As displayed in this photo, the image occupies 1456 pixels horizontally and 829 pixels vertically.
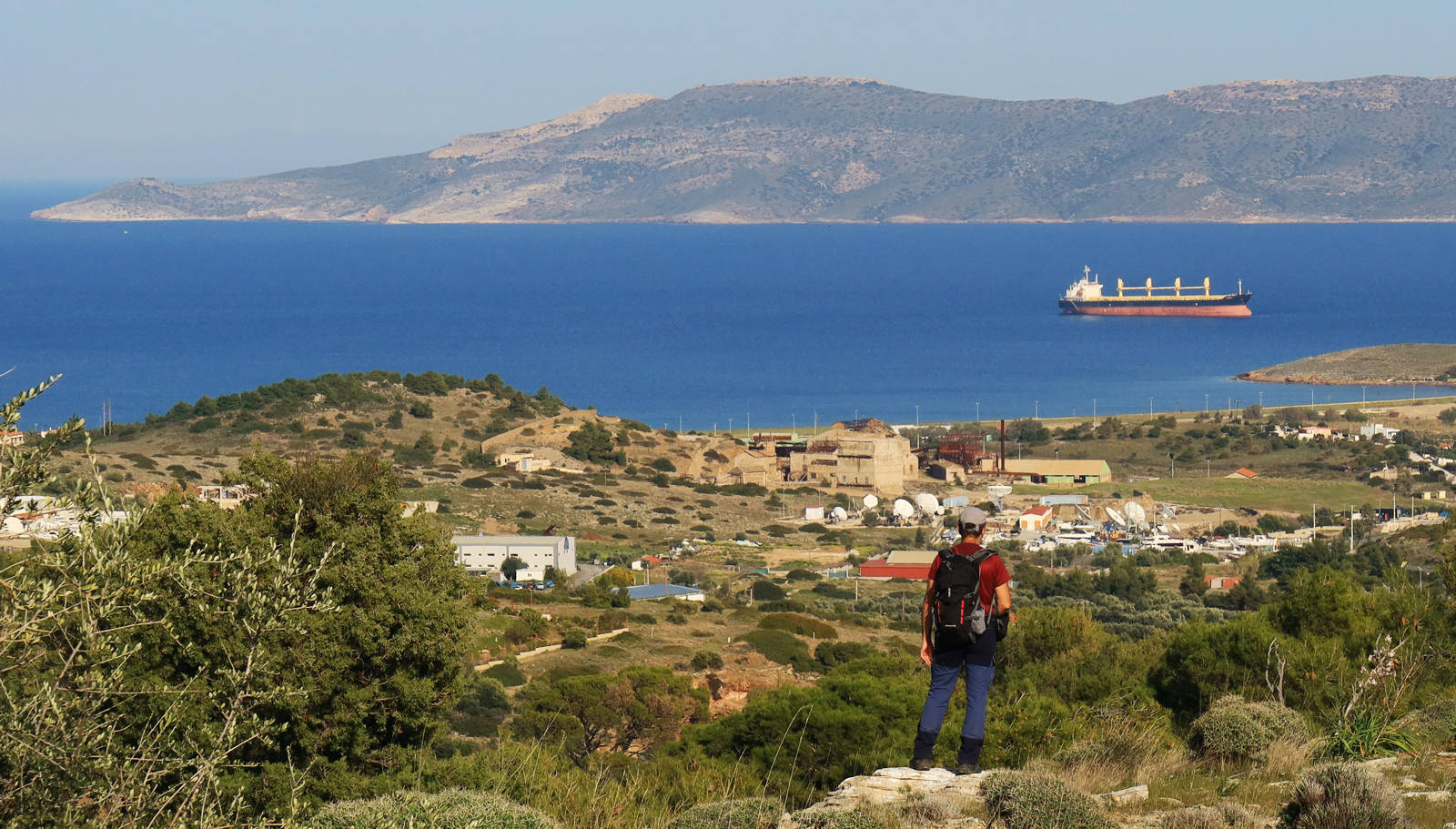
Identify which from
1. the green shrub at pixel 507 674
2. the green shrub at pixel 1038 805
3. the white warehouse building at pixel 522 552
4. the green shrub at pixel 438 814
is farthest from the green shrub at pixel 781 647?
the green shrub at pixel 438 814

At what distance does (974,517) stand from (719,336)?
4394 inches

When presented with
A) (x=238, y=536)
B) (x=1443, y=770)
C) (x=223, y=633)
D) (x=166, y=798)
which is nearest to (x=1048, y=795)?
(x=1443, y=770)

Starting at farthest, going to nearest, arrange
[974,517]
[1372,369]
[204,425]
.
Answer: [1372,369]
[204,425]
[974,517]

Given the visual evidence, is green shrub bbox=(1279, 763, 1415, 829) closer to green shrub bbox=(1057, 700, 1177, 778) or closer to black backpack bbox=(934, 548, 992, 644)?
black backpack bbox=(934, 548, 992, 644)

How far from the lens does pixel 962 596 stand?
677 cm

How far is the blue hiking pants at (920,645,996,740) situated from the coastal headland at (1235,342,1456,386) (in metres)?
86.4

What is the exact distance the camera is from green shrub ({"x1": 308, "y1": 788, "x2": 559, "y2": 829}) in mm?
4883

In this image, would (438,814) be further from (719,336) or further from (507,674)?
(719,336)

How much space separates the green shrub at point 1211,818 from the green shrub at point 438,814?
234 cm

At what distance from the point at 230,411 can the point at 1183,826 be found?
168ft

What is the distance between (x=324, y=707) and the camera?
9516 millimetres

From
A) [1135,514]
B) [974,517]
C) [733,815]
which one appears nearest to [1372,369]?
[1135,514]

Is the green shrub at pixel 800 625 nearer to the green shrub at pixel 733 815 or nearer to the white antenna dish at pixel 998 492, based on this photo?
the green shrub at pixel 733 815

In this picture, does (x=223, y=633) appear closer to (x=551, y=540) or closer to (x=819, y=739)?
(x=819, y=739)
